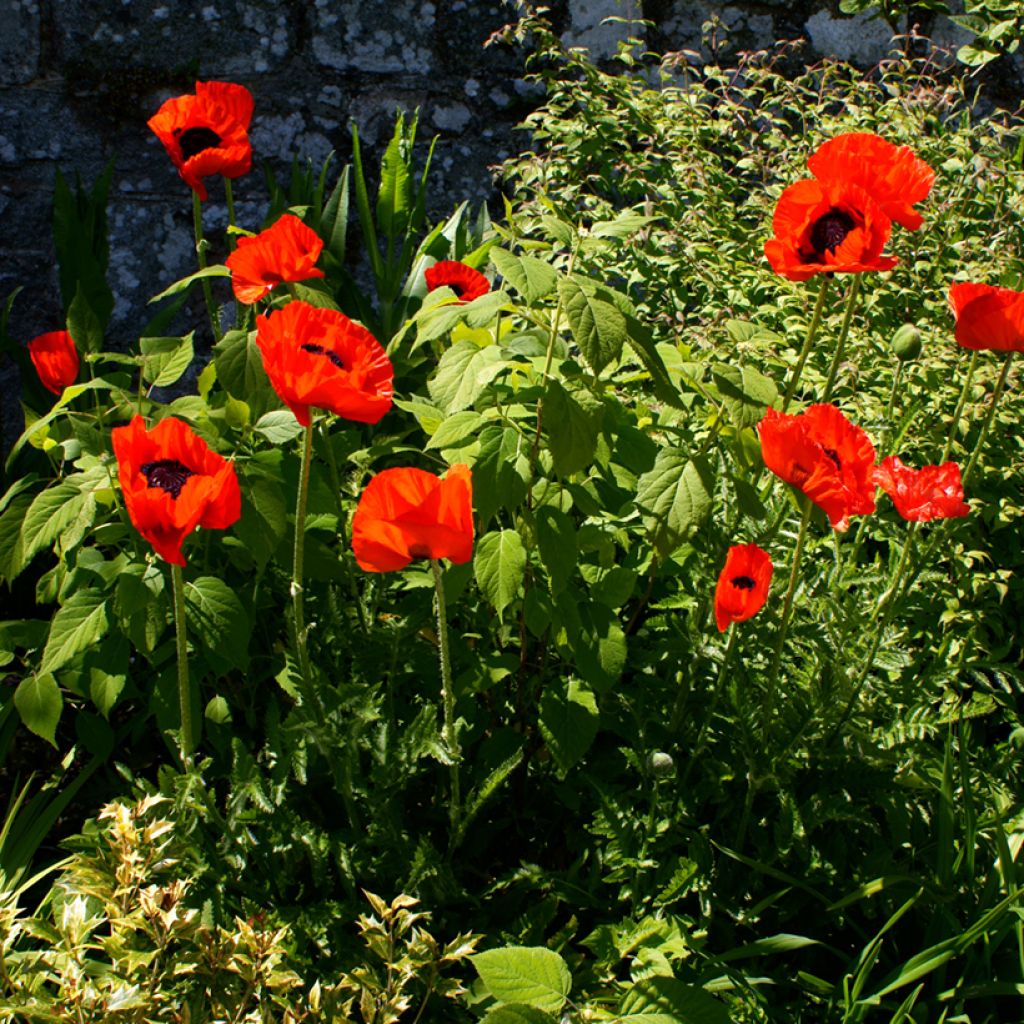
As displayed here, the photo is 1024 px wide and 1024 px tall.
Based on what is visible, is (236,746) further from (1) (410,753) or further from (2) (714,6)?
(2) (714,6)

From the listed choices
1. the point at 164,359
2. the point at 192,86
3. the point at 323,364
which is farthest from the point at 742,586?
the point at 192,86

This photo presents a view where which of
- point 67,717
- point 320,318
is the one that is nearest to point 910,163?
point 320,318

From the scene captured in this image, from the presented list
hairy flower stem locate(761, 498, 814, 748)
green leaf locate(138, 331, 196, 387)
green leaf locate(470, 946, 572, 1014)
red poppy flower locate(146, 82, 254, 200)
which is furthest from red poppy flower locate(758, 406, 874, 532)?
red poppy flower locate(146, 82, 254, 200)

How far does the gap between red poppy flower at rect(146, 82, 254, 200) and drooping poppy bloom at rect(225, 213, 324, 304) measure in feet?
1.25

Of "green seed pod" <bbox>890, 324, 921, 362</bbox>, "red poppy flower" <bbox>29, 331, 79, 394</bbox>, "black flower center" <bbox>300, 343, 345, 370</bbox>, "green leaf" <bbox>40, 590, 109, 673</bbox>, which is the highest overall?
"black flower center" <bbox>300, 343, 345, 370</bbox>

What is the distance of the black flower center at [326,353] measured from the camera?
1.33 metres

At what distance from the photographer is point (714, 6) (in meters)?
3.39

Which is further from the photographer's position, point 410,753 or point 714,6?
point 714,6

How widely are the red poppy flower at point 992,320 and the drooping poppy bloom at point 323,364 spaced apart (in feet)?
2.79

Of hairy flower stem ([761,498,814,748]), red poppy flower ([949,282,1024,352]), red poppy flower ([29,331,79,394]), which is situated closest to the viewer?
hairy flower stem ([761,498,814,748])

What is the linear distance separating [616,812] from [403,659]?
0.43 metres

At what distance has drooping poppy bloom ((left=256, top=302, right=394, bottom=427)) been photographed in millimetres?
1252

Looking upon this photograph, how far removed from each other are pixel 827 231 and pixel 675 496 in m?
0.43

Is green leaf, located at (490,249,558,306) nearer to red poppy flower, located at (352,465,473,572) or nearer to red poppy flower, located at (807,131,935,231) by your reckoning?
red poppy flower, located at (352,465,473,572)
